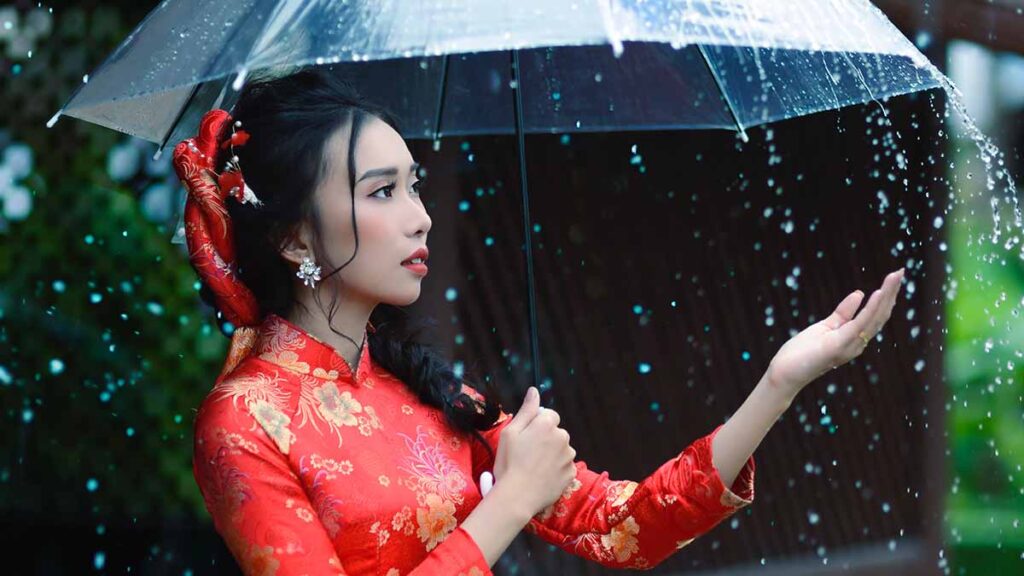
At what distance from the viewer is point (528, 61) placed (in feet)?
8.37

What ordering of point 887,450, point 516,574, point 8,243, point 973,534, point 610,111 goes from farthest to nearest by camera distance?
point 973,534 < point 887,450 < point 516,574 < point 8,243 < point 610,111

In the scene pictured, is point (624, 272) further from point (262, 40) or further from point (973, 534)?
point (973, 534)

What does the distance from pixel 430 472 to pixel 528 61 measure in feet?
3.09

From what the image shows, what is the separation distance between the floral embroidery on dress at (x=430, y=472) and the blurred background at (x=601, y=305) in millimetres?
756

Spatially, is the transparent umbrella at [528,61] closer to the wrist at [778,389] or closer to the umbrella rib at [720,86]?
the umbrella rib at [720,86]

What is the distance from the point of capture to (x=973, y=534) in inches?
296

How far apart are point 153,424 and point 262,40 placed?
1782 millimetres

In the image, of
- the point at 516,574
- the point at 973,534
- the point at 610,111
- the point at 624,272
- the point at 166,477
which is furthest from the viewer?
the point at 973,534

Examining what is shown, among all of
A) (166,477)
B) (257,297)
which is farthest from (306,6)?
(166,477)

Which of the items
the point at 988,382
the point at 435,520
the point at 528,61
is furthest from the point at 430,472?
the point at 988,382

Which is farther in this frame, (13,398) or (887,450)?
(887,450)

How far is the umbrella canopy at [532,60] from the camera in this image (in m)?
1.66

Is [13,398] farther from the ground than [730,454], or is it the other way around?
[730,454]

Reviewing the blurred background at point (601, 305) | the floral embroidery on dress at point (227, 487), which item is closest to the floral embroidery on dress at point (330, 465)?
the floral embroidery on dress at point (227, 487)
